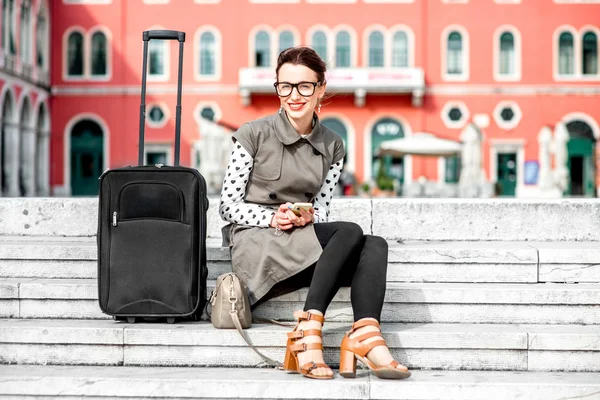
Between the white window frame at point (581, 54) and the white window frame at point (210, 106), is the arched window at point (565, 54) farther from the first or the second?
the white window frame at point (210, 106)

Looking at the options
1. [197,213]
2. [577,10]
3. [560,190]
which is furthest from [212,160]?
[577,10]

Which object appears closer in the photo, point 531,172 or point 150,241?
point 150,241

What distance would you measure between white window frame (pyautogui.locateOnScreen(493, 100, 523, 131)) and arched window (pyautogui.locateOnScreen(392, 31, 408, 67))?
3.50 metres

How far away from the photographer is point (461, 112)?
28344mm

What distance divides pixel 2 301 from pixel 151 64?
2536 cm

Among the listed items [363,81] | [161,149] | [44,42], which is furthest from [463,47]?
[44,42]

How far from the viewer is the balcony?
2781 cm

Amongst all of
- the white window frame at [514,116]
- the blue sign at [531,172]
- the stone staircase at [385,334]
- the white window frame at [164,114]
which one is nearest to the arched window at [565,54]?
the white window frame at [514,116]

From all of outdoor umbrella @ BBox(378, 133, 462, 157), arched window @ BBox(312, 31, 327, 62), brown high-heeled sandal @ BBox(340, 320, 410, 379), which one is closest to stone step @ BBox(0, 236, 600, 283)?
brown high-heeled sandal @ BBox(340, 320, 410, 379)

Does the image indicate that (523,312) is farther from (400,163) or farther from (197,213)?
(400,163)

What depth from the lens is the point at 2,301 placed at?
4.23 m

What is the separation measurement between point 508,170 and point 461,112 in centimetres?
257

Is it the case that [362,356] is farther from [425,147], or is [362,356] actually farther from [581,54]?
[581,54]

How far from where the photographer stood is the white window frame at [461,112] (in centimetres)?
2834
